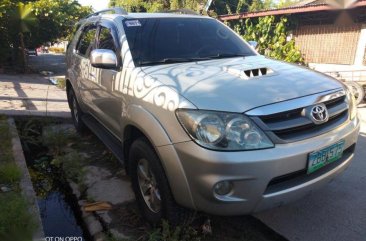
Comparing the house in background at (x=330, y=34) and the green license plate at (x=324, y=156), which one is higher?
the house in background at (x=330, y=34)

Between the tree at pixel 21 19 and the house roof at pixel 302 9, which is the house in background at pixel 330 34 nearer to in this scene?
Answer: the house roof at pixel 302 9

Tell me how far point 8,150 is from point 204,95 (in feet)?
10.5

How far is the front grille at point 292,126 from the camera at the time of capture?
232 cm

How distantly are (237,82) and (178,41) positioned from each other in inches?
47.5

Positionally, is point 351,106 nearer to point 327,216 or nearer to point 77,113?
point 327,216

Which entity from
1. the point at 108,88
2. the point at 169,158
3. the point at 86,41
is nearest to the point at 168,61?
the point at 108,88

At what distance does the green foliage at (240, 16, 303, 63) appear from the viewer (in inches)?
442

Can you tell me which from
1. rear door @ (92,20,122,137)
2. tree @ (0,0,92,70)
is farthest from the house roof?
tree @ (0,0,92,70)

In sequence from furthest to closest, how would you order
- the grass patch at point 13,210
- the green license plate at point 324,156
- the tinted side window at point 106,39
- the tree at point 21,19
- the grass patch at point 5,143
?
the tree at point 21,19 < the grass patch at point 5,143 < the tinted side window at point 106,39 < the green license plate at point 324,156 < the grass patch at point 13,210

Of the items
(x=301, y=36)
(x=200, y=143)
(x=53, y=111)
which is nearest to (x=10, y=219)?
(x=200, y=143)

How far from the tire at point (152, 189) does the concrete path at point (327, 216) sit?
0.90 metres

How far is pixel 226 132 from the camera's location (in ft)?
7.40

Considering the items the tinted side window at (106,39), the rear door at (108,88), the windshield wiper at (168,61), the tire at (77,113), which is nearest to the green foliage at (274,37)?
the tire at (77,113)

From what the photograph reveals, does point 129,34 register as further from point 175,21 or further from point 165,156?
point 165,156
